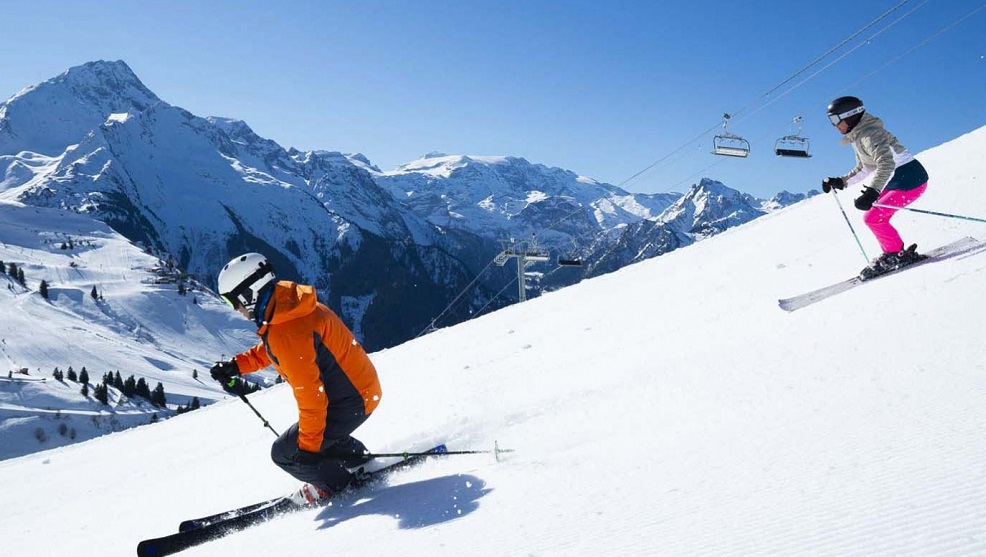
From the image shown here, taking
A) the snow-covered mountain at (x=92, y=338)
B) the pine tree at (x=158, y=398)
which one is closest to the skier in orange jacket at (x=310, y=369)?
the snow-covered mountain at (x=92, y=338)

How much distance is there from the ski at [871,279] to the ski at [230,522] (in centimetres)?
539

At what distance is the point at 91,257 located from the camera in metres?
190

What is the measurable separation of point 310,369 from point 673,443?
312 centimetres

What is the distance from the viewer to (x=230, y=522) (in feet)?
19.2

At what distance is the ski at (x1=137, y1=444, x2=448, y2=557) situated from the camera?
5.69 m

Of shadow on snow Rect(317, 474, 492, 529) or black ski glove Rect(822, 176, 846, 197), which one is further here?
black ski glove Rect(822, 176, 846, 197)

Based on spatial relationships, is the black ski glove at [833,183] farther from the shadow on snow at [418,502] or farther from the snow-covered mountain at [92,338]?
the snow-covered mountain at [92,338]

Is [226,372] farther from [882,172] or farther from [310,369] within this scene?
[882,172]

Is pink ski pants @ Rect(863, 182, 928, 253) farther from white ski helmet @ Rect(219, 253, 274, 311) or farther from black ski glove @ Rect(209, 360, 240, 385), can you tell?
black ski glove @ Rect(209, 360, 240, 385)

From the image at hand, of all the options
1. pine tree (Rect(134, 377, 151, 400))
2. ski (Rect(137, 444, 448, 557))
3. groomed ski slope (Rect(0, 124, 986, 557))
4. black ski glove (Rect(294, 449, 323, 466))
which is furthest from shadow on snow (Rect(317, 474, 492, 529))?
pine tree (Rect(134, 377, 151, 400))

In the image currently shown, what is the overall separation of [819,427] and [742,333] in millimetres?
3511

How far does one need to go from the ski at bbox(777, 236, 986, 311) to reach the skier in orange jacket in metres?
5.92

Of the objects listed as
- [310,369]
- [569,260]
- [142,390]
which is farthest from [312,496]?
[142,390]

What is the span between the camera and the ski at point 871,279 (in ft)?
27.2
